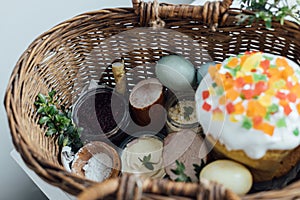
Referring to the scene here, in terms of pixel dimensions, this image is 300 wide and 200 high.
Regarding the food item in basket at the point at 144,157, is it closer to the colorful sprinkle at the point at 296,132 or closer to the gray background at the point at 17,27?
the colorful sprinkle at the point at 296,132

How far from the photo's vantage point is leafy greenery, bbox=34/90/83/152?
93 centimetres

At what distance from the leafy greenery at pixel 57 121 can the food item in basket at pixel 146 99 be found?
124 mm

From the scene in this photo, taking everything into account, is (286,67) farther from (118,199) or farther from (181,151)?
(118,199)

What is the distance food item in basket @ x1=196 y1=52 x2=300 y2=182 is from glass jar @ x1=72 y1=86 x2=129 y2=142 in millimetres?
217

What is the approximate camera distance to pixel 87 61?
3.41 feet

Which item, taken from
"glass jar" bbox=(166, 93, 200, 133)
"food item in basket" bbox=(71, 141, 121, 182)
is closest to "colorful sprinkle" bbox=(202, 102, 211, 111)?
"glass jar" bbox=(166, 93, 200, 133)

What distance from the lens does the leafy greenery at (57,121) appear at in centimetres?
93

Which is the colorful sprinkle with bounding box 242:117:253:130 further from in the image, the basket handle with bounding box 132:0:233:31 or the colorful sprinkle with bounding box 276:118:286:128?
the basket handle with bounding box 132:0:233:31

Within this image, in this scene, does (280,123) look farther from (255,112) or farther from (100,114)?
(100,114)

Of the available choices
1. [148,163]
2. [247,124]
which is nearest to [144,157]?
[148,163]

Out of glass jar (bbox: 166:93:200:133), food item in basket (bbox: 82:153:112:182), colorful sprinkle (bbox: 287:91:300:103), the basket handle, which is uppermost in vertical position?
the basket handle

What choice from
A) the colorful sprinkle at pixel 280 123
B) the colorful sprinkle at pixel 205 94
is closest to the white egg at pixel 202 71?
the colorful sprinkle at pixel 205 94

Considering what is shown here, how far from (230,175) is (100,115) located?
34 cm

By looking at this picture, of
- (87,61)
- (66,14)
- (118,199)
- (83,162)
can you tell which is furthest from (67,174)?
(66,14)
